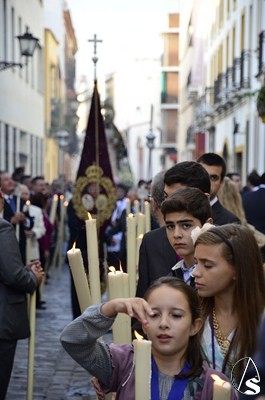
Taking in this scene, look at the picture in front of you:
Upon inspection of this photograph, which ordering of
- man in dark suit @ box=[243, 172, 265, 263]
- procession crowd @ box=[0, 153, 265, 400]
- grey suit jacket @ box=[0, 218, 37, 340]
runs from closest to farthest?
procession crowd @ box=[0, 153, 265, 400]
grey suit jacket @ box=[0, 218, 37, 340]
man in dark suit @ box=[243, 172, 265, 263]

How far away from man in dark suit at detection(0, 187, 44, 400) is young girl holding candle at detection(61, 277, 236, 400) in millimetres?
3456

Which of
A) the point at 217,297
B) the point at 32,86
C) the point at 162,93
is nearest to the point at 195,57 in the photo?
the point at 32,86

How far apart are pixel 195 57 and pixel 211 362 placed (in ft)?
151

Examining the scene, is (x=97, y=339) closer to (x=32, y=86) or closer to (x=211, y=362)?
(x=211, y=362)

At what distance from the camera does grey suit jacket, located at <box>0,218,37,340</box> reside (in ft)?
22.9

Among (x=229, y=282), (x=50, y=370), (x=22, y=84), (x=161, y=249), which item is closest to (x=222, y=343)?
(x=229, y=282)

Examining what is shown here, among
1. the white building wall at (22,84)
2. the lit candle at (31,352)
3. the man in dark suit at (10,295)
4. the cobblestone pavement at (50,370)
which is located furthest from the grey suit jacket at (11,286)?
the white building wall at (22,84)

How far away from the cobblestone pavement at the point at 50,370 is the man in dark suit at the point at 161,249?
335 cm

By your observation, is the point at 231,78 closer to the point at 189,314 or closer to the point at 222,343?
the point at 222,343

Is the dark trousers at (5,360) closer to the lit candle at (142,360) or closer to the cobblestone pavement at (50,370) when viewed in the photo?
the cobblestone pavement at (50,370)

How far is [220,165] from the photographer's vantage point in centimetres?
746

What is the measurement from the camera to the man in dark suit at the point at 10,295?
6977 mm

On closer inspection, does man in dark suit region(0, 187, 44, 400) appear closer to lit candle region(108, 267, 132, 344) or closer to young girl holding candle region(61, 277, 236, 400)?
lit candle region(108, 267, 132, 344)

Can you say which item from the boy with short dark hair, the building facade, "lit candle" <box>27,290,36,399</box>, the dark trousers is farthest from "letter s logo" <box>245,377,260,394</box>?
the building facade
